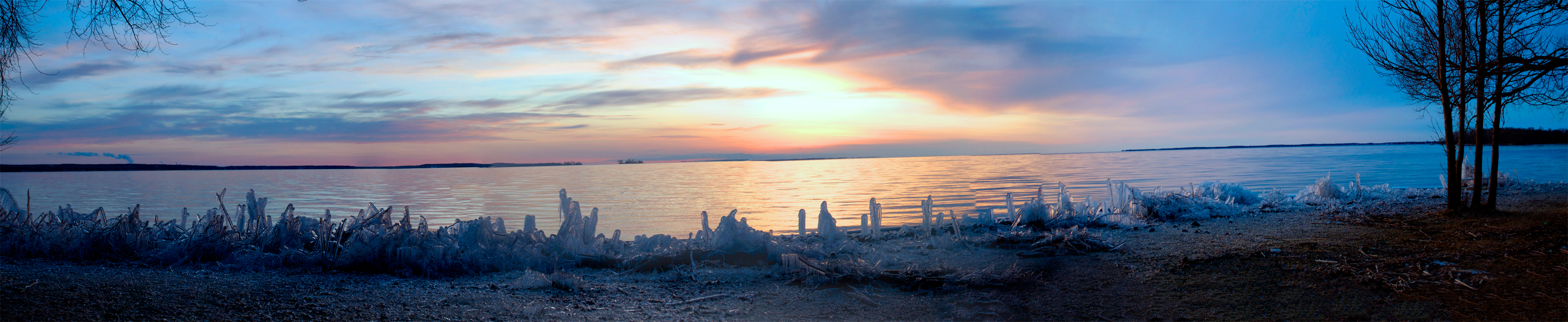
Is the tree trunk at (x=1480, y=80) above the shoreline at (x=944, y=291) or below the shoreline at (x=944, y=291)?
above

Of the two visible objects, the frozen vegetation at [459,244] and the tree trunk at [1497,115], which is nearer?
the frozen vegetation at [459,244]

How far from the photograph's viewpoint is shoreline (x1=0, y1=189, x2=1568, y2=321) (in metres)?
3.92

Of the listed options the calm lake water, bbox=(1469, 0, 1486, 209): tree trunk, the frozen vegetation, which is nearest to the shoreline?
the frozen vegetation

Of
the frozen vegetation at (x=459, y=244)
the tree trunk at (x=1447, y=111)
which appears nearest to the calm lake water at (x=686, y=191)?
the frozen vegetation at (x=459, y=244)

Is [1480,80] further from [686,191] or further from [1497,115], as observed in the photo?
[686,191]

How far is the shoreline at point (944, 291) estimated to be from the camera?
3922mm

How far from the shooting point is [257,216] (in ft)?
22.4

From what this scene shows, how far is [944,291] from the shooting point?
469 centimetres

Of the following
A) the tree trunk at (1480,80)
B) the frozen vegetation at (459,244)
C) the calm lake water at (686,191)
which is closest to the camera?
the frozen vegetation at (459,244)

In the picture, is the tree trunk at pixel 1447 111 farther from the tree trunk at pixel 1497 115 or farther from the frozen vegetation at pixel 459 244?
the frozen vegetation at pixel 459 244

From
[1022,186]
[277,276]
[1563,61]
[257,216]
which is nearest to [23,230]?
[257,216]

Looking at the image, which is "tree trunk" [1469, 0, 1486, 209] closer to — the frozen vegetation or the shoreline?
the shoreline

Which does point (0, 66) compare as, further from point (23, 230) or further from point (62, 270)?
point (62, 270)

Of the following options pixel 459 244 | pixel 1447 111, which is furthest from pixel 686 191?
pixel 1447 111
